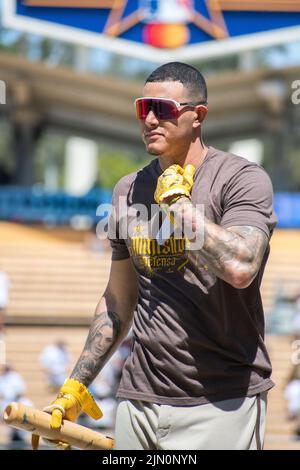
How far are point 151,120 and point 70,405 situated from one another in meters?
1.09

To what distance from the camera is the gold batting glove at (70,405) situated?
344 centimetres

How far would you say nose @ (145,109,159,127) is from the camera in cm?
346

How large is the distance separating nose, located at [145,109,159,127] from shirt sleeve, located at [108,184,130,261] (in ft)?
1.26

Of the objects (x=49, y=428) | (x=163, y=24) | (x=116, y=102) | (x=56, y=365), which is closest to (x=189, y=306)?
(x=49, y=428)

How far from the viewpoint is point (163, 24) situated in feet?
70.6

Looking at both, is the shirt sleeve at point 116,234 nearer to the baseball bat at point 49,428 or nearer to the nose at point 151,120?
the nose at point 151,120

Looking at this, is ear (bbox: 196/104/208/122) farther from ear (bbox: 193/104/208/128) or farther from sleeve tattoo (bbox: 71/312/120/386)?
sleeve tattoo (bbox: 71/312/120/386)

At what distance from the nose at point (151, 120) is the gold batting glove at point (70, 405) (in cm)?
103

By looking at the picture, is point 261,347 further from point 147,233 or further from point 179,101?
point 179,101

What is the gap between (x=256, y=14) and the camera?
21656 millimetres

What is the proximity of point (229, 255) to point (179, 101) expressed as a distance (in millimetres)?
688

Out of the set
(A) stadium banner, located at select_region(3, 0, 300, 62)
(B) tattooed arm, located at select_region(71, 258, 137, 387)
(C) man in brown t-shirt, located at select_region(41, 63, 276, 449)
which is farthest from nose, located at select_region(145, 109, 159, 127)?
(A) stadium banner, located at select_region(3, 0, 300, 62)

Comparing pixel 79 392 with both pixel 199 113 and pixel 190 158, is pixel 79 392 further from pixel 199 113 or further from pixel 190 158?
pixel 199 113
